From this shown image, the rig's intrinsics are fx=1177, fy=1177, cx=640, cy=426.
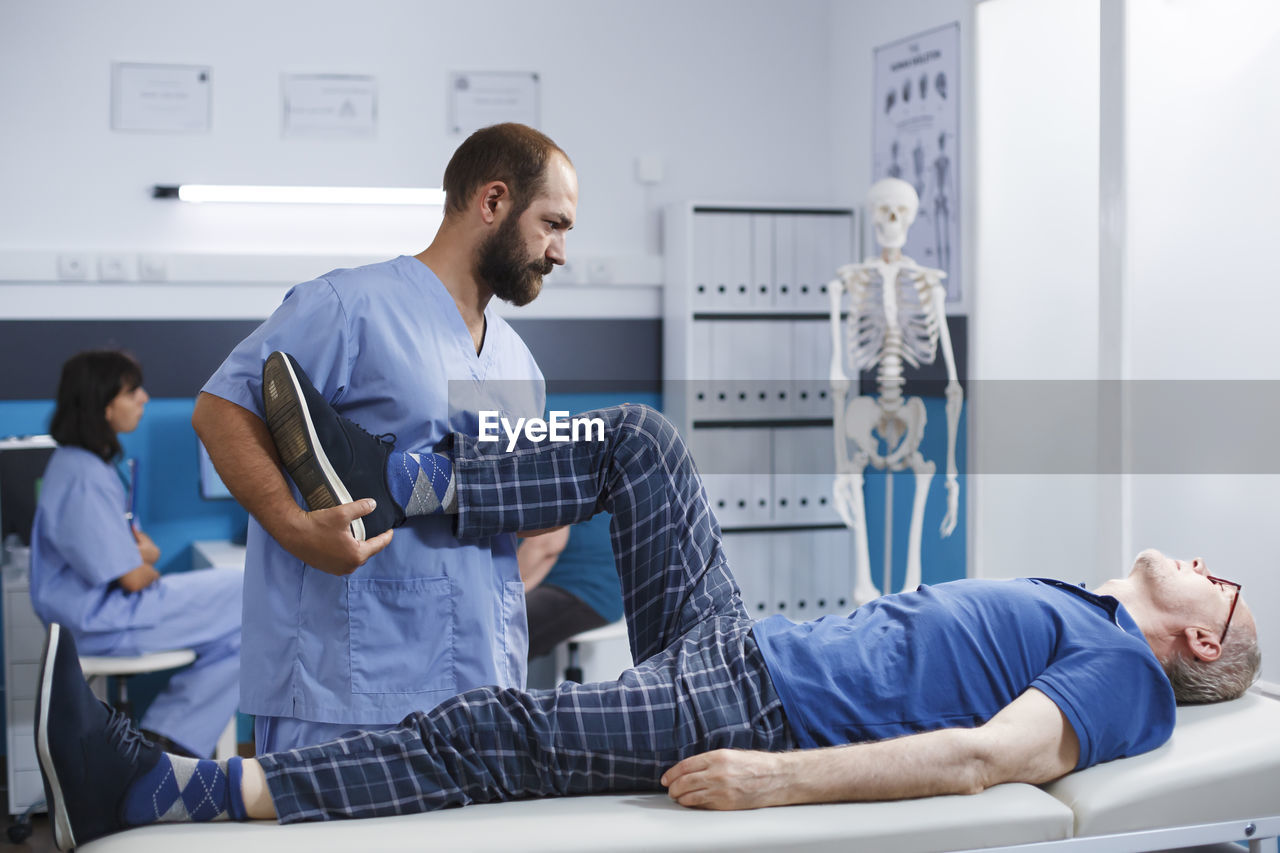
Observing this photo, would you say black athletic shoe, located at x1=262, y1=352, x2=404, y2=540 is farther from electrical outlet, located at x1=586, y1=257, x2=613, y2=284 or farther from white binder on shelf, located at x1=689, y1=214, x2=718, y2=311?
electrical outlet, located at x1=586, y1=257, x2=613, y2=284

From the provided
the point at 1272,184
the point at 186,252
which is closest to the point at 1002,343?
the point at 1272,184

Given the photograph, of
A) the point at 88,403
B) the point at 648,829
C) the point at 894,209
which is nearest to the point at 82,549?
the point at 88,403

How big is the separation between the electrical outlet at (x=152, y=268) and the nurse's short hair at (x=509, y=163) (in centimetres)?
221

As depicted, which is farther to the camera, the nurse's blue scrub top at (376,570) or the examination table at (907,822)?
the nurse's blue scrub top at (376,570)

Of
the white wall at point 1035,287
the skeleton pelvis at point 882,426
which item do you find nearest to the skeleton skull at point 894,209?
the white wall at point 1035,287

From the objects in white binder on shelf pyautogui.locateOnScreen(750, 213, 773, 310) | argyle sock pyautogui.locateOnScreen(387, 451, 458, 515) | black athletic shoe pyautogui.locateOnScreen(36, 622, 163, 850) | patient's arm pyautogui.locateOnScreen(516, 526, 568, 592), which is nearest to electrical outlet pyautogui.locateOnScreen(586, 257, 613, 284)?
white binder on shelf pyautogui.locateOnScreen(750, 213, 773, 310)

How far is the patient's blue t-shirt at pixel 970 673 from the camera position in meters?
1.62

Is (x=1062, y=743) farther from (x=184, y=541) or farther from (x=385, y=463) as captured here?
(x=184, y=541)

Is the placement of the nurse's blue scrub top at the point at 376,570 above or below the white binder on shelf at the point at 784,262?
below

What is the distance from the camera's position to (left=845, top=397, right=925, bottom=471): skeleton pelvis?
329 centimetres

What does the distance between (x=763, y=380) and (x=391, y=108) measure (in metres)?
1.50

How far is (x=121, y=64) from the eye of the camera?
3.62 meters

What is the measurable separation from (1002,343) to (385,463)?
220 cm

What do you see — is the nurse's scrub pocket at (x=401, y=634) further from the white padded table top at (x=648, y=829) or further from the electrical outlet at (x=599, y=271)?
the electrical outlet at (x=599, y=271)
